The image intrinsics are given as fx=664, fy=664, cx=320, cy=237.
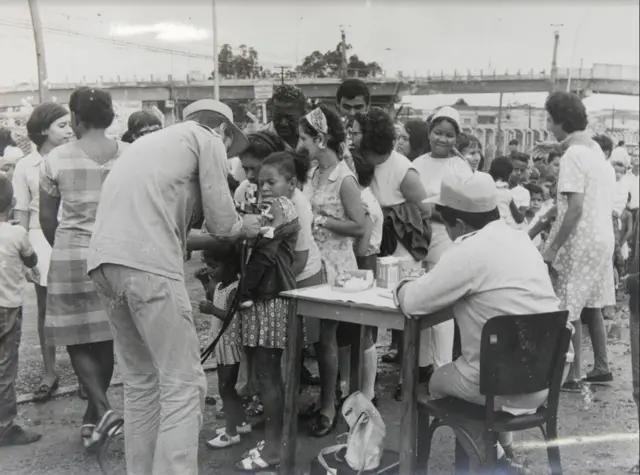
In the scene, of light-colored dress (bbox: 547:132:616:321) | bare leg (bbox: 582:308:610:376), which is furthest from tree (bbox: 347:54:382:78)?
bare leg (bbox: 582:308:610:376)

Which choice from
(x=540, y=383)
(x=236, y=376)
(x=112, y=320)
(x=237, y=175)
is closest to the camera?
(x=540, y=383)

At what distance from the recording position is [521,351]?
255cm

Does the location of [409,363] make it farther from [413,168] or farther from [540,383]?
[413,168]

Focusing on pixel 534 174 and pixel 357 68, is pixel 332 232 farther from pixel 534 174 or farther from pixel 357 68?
pixel 357 68

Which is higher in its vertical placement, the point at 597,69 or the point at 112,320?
the point at 597,69

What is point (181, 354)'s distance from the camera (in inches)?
109

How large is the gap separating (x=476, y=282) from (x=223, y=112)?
145 centimetres

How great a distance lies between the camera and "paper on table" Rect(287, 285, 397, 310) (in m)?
2.91

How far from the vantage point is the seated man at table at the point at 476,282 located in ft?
8.56

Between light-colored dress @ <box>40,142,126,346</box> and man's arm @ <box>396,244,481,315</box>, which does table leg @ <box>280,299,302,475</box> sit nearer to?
man's arm @ <box>396,244,481,315</box>

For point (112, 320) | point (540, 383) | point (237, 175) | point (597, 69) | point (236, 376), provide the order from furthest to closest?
point (237, 175) < point (597, 69) < point (236, 376) < point (112, 320) < point (540, 383)

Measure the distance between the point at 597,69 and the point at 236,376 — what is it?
276cm

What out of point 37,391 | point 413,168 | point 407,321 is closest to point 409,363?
point 407,321

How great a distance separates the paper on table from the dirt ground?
960mm
